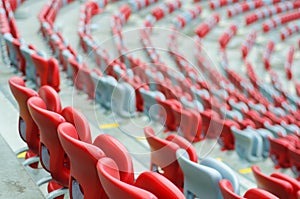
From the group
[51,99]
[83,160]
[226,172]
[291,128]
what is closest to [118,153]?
[83,160]

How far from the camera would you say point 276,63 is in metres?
9.42

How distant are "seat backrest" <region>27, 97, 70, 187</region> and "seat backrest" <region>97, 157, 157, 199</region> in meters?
0.36

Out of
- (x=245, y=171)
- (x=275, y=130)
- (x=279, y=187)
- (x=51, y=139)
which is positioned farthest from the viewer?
(x=275, y=130)

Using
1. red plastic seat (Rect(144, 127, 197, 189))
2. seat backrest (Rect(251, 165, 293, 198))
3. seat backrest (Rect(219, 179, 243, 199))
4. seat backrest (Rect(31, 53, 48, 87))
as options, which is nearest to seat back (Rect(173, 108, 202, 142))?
red plastic seat (Rect(144, 127, 197, 189))

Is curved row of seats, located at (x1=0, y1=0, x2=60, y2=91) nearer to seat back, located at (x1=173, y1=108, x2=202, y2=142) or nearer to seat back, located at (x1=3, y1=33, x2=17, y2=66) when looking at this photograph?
seat back, located at (x1=3, y1=33, x2=17, y2=66)

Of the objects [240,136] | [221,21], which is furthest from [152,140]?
[221,21]

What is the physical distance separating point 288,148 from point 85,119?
2.51m

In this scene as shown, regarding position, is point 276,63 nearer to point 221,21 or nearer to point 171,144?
point 221,21

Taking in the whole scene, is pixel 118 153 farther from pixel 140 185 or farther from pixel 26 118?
pixel 26 118

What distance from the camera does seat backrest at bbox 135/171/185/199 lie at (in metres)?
1.38

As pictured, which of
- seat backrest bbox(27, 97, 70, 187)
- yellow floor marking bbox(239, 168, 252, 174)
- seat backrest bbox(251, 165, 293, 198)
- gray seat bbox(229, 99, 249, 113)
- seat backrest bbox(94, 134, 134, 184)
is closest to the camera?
seat backrest bbox(94, 134, 134, 184)

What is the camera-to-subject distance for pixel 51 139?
1.92 meters

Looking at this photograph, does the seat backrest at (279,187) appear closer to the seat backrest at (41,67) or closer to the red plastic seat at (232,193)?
the red plastic seat at (232,193)

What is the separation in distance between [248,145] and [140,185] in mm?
2522
